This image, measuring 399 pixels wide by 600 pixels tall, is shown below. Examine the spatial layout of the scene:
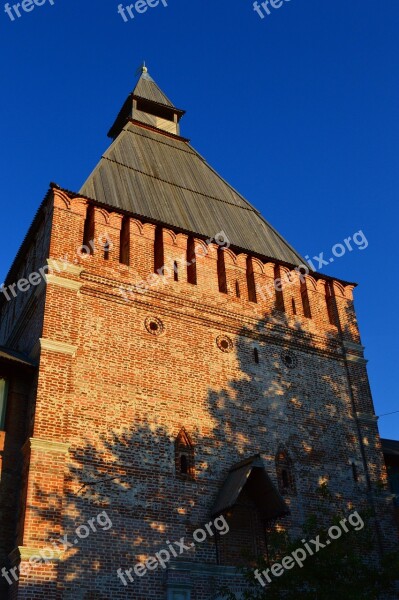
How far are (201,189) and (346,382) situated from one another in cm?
766

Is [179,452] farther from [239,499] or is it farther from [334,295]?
[334,295]

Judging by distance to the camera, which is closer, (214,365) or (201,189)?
(214,365)

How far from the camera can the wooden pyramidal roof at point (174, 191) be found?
18.2m

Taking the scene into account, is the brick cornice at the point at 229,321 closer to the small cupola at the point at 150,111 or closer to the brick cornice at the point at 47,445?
the brick cornice at the point at 47,445

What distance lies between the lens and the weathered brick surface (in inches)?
483

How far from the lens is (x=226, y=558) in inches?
525

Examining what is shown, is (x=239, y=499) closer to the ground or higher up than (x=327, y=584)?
higher up

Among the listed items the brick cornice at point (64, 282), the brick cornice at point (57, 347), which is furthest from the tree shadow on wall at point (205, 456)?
the brick cornice at point (64, 282)

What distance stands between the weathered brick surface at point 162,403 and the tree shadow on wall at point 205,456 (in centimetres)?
3

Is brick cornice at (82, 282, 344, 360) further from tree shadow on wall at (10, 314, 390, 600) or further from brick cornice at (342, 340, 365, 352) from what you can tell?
brick cornice at (342, 340, 365, 352)

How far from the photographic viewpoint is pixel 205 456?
47.1ft

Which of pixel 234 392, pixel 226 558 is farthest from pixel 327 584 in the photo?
pixel 234 392

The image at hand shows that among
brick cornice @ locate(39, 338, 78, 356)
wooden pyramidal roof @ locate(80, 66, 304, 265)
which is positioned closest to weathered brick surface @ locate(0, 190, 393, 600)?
brick cornice @ locate(39, 338, 78, 356)

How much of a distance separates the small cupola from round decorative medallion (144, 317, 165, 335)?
11.0m
